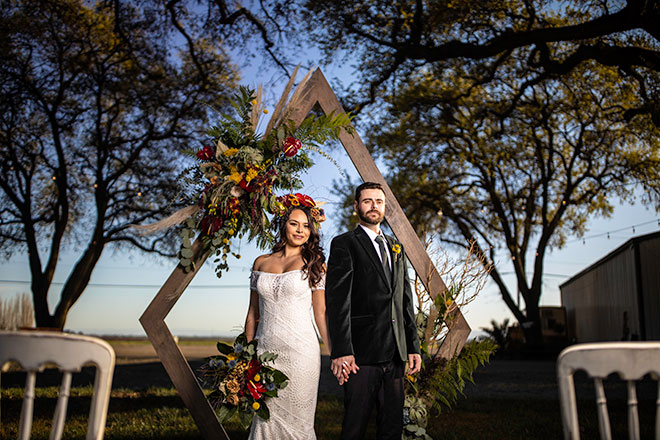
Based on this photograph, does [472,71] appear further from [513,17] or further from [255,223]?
[255,223]

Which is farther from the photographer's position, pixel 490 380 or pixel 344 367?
pixel 490 380

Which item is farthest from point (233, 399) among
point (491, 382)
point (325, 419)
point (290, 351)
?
point (491, 382)

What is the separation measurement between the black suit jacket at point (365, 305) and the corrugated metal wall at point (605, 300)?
16.1 m

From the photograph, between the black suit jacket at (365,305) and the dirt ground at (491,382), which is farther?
the dirt ground at (491,382)

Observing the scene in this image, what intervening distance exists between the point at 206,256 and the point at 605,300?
20.4 meters

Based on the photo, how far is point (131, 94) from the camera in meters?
15.5

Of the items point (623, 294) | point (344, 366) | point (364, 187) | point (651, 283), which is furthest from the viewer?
point (623, 294)

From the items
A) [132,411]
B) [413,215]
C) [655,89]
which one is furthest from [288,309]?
[413,215]

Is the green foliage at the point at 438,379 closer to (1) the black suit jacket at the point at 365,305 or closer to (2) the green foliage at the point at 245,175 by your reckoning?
(1) the black suit jacket at the point at 365,305

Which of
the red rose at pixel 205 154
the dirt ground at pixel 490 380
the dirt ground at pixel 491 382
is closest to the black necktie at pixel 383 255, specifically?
the red rose at pixel 205 154

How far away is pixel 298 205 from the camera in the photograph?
431 centimetres

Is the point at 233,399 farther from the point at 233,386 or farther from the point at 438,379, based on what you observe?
the point at 438,379

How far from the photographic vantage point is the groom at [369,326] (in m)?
3.63

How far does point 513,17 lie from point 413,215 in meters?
6.85
